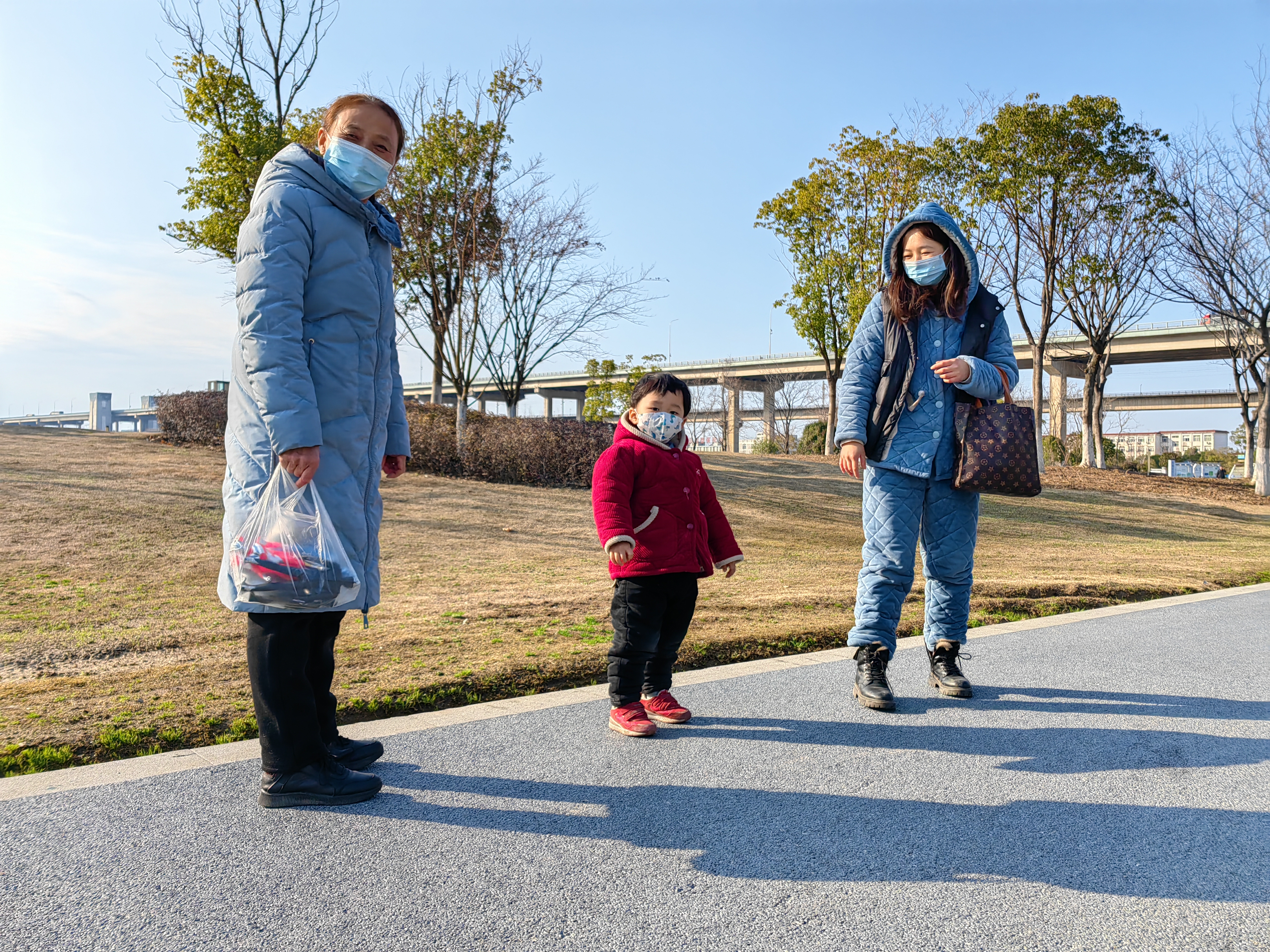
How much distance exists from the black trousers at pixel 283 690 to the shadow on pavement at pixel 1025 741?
1.20m

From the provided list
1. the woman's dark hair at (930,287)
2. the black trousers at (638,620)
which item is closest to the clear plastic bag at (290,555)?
the black trousers at (638,620)

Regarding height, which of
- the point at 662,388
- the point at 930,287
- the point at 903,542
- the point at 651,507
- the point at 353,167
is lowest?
the point at 903,542

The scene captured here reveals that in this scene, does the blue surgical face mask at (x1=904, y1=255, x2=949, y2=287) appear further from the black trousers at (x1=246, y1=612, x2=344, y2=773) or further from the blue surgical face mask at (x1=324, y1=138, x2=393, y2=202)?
the black trousers at (x1=246, y1=612, x2=344, y2=773)

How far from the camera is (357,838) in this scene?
2230 millimetres

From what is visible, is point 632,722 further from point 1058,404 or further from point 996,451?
point 1058,404

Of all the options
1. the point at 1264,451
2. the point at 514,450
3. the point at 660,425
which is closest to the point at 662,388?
the point at 660,425

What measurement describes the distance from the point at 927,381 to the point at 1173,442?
371 ft

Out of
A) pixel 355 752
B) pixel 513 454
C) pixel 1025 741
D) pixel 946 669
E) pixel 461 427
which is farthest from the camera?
pixel 461 427

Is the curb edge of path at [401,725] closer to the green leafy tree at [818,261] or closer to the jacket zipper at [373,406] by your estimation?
the jacket zipper at [373,406]

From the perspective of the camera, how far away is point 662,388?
11.1 feet

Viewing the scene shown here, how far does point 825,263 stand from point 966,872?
2117cm

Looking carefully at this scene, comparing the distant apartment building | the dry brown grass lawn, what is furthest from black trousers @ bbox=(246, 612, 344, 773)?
the distant apartment building

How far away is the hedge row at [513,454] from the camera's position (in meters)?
13.3

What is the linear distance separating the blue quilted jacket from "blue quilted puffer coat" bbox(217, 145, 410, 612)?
73.5 inches
